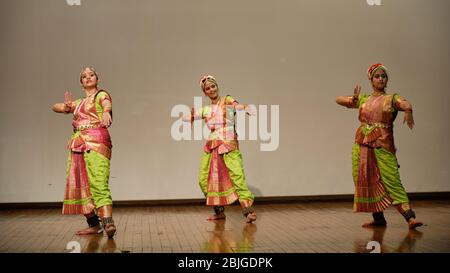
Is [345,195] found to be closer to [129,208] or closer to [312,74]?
[312,74]

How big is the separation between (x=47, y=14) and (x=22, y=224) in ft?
7.93

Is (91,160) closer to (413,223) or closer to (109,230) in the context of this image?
(109,230)

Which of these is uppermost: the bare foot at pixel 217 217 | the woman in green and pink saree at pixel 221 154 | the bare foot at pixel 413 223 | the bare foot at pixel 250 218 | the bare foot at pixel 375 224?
the woman in green and pink saree at pixel 221 154

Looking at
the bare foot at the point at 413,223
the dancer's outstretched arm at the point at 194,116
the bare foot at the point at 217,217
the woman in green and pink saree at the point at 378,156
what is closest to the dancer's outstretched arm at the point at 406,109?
the woman in green and pink saree at the point at 378,156

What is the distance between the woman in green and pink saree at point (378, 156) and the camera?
488 cm

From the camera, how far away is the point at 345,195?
7.48 metres

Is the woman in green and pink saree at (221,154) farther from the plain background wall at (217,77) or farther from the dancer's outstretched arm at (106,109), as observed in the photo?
the plain background wall at (217,77)

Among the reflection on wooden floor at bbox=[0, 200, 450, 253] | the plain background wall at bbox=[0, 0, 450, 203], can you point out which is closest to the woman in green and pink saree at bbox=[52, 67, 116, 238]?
the reflection on wooden floor at bbox=[0, 200, 450, 253]

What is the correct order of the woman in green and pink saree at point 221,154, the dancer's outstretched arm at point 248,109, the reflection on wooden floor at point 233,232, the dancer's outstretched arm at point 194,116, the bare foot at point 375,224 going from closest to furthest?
the reflection on wooden floor at point 233,232, the bare foot at point 375,224, the dancer's outstretched arm at point 248,109, the woman in green and pink saree at point 221,154, the dancer's outstretched arm at point 194,116

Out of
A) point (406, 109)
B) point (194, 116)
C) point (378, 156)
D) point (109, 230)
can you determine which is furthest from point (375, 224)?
point (109, 230)

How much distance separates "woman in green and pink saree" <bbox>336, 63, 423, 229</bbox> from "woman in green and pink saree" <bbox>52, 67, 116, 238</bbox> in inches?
73.9

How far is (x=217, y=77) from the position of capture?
7.23 m

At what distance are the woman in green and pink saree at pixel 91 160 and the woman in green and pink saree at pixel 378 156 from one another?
6.16ft
